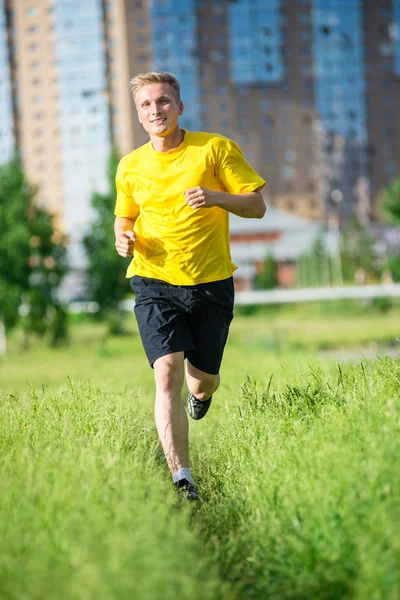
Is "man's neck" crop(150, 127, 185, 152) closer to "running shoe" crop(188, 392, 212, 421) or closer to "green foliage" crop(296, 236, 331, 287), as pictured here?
"running shoe" crop(188, 392, 212, 421)

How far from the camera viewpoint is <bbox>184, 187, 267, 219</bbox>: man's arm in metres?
4.37

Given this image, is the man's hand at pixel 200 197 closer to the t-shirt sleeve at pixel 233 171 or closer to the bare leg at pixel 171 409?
the t-shirt sleeve at pixel 233 171

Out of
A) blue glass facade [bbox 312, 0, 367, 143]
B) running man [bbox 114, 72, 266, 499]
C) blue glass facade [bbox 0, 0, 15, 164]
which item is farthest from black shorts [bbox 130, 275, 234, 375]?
blue glass facade [bbox 0, 0, 15, 164]

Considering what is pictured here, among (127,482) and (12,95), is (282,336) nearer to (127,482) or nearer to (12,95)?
(127,482)

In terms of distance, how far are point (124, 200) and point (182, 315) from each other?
2.35 feet

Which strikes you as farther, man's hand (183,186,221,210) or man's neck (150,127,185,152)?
man's neck (150,127,185,152)

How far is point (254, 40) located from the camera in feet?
254

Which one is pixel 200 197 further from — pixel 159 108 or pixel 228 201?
pixel 159 108

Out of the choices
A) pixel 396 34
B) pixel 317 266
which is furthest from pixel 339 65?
pixel 317 266

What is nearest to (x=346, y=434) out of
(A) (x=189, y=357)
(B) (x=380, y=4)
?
(A) (x=189, y=357)

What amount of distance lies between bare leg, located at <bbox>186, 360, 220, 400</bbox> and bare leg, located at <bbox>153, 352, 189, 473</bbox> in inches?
17.6

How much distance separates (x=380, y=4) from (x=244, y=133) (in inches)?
647

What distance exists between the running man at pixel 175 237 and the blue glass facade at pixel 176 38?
71.4m

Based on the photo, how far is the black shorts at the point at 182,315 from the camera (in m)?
4.68
